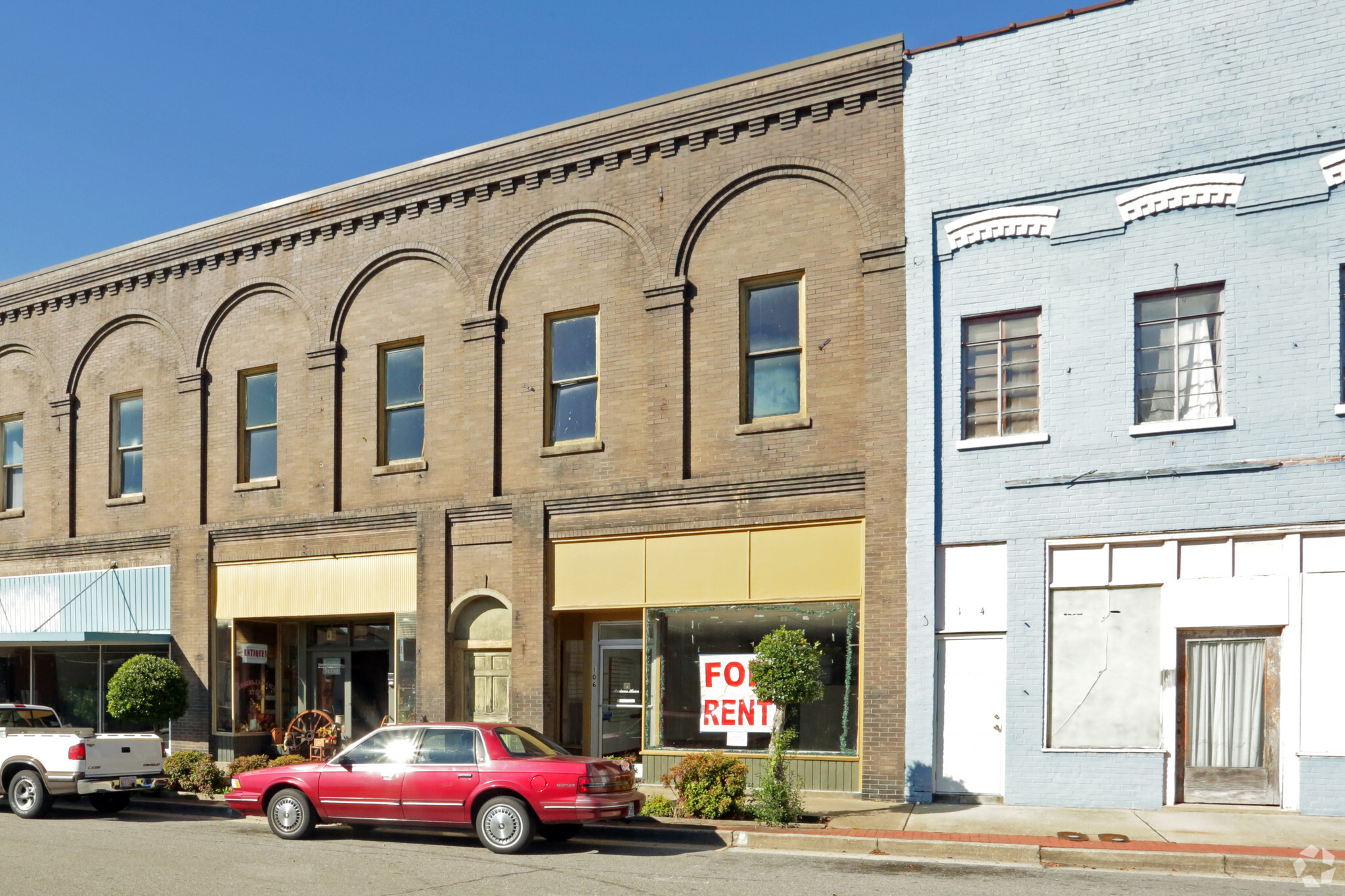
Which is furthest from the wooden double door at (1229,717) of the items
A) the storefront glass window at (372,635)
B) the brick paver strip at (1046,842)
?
the storefront glass window at (372,635)

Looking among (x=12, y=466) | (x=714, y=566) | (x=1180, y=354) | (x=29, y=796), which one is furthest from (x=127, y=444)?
(x=1180, y=354)

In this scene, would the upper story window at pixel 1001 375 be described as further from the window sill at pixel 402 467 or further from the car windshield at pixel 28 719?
the car windshield at pixel 28 719

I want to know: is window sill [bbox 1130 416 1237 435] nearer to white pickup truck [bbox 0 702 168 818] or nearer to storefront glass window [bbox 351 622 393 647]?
storefront glass window [bbox 351 622 393 647]

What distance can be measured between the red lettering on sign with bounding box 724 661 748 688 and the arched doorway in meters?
3.81

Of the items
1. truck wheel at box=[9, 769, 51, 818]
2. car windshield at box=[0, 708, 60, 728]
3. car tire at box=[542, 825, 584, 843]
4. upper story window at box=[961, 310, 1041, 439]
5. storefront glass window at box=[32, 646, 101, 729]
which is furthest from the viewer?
storefront glass window at box=[32, 646, 101, 729]

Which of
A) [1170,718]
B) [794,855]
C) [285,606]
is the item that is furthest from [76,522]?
[1170,718]

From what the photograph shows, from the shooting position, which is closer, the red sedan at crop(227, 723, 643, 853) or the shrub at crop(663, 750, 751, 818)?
the red sedan at crop(227, 723, 643, 853)

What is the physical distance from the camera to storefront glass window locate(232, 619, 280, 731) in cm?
2242

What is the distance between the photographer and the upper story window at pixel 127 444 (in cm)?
2472

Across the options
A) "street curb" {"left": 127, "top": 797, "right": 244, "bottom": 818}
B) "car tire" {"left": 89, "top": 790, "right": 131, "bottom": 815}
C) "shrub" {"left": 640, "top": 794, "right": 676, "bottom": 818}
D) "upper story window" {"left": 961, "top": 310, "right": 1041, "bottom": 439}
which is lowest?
"street curb" {"left": 127, "top": 797, "right": 244, "bottom": 818}

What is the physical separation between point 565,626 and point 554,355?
14.1 feet

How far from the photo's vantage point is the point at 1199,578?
14727 mm

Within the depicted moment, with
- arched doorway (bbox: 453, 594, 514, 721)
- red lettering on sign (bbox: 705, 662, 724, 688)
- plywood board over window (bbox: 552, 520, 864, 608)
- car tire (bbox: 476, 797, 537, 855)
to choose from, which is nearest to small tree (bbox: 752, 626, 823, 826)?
plywood board over window (bbox: 552, 520, 864, 608)

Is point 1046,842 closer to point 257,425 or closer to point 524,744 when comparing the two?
point 524,744
